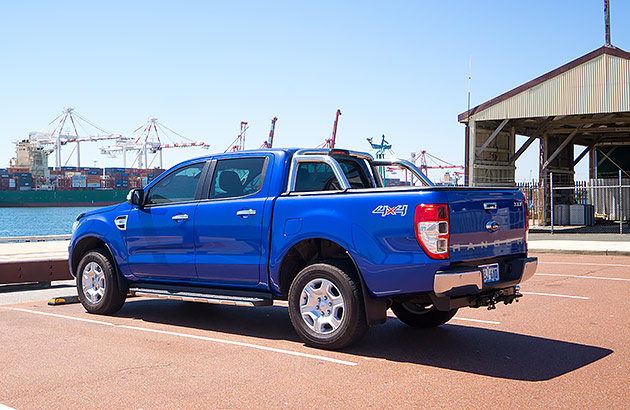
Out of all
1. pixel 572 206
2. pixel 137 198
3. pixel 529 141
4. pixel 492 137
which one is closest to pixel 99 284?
pixel 137 198

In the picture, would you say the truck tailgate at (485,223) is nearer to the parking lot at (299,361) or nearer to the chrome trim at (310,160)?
the parking lot at (299,361)

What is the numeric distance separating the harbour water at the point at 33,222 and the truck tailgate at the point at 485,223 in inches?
2523

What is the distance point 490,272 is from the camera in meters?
6.30

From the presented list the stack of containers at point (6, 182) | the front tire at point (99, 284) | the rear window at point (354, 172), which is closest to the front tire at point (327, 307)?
the rear window at point (354, 172)

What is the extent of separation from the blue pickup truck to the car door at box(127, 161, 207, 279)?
2cm

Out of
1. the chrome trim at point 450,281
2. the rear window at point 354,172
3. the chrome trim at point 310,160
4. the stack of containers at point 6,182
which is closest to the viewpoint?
the chrome trim at point 450,281

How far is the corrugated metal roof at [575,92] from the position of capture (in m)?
24.2

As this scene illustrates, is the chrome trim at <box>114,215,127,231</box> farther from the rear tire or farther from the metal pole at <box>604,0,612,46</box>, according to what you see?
the metal pole at <box>604,0,612,46</box>

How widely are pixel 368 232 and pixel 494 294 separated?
1.35 m

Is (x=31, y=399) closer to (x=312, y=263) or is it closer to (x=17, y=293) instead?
(x=312, y=263)

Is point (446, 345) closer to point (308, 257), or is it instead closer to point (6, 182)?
point (308, 257)

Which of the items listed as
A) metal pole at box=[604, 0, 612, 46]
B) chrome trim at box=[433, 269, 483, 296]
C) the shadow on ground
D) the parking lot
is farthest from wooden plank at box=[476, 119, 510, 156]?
chrome trim at box=[433, 269, 483, 296]

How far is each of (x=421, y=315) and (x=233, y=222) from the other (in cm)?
234

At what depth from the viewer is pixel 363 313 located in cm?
620
